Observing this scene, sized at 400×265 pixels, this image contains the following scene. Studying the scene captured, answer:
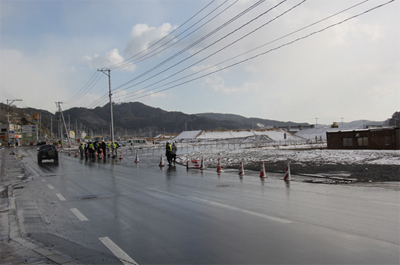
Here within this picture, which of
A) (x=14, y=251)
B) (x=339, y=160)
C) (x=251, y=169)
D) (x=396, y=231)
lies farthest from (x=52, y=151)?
(x=396, y=231)

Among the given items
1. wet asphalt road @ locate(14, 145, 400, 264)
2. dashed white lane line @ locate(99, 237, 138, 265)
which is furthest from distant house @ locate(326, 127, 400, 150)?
dashed white lane line @ locate(99, 237, 138, 265)

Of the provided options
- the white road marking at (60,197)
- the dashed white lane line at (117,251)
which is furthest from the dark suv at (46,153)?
the dashed white lane line at (117,251)

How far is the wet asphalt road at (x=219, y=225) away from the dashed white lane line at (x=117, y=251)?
18mm

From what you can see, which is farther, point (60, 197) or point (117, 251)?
point (60, 197)

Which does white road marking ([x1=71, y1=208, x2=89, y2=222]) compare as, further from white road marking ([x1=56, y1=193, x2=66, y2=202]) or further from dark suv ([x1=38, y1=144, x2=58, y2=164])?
dark suv ([x1=38, y1=144, x2=58, y2=164])

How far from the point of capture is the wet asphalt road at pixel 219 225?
527cm

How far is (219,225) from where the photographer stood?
7.03 m

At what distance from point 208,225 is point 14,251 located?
3.63 m

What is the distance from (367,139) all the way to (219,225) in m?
35.0

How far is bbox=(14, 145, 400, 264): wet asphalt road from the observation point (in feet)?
17.3

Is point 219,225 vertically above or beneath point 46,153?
beneath

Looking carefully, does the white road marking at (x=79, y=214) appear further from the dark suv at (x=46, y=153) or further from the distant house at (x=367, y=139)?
the distant house at (x=367, y=139)

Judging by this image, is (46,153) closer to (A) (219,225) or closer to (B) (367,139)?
(A) (219,225)

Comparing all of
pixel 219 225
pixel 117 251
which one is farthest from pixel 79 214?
pixel 219 225
